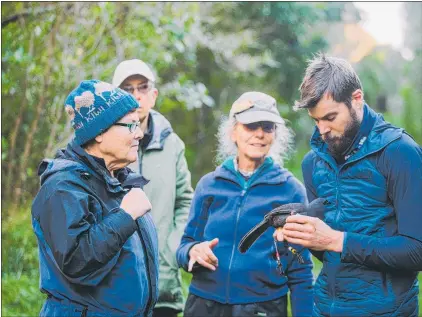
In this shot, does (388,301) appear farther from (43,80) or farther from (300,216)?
(43,80)

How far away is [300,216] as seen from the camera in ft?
10.7

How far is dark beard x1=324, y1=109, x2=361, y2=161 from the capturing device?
3309mm

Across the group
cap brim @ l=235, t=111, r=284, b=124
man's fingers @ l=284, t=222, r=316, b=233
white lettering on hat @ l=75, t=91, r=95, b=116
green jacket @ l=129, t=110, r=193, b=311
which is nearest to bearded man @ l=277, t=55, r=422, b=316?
man's fingers @ l=284, t=222, r=316, b=233

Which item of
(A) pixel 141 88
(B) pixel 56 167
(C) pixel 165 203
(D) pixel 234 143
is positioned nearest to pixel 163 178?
(C) pixel 165 203

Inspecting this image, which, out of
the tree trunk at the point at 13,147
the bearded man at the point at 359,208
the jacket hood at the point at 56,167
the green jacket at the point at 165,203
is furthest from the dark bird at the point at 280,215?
the tree trunk at the point at 13,147

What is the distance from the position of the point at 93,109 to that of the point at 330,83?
48.0 inches

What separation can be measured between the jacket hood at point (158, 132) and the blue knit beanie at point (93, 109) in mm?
1292

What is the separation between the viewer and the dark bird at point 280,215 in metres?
3.42

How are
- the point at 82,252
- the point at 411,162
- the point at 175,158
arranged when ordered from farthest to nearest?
the point at 175,158 → the point at 411,162 → the point at 82,252

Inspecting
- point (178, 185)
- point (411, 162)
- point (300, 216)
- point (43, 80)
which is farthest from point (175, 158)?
point (43, 80)

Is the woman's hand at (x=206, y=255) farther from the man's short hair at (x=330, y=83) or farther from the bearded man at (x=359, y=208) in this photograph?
the man's short hair at (x=330, y=83)

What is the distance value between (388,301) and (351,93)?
106cm

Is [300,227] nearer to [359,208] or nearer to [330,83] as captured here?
[359,208]

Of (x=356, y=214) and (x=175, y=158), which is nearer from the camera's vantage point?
(x=356, y=214)
